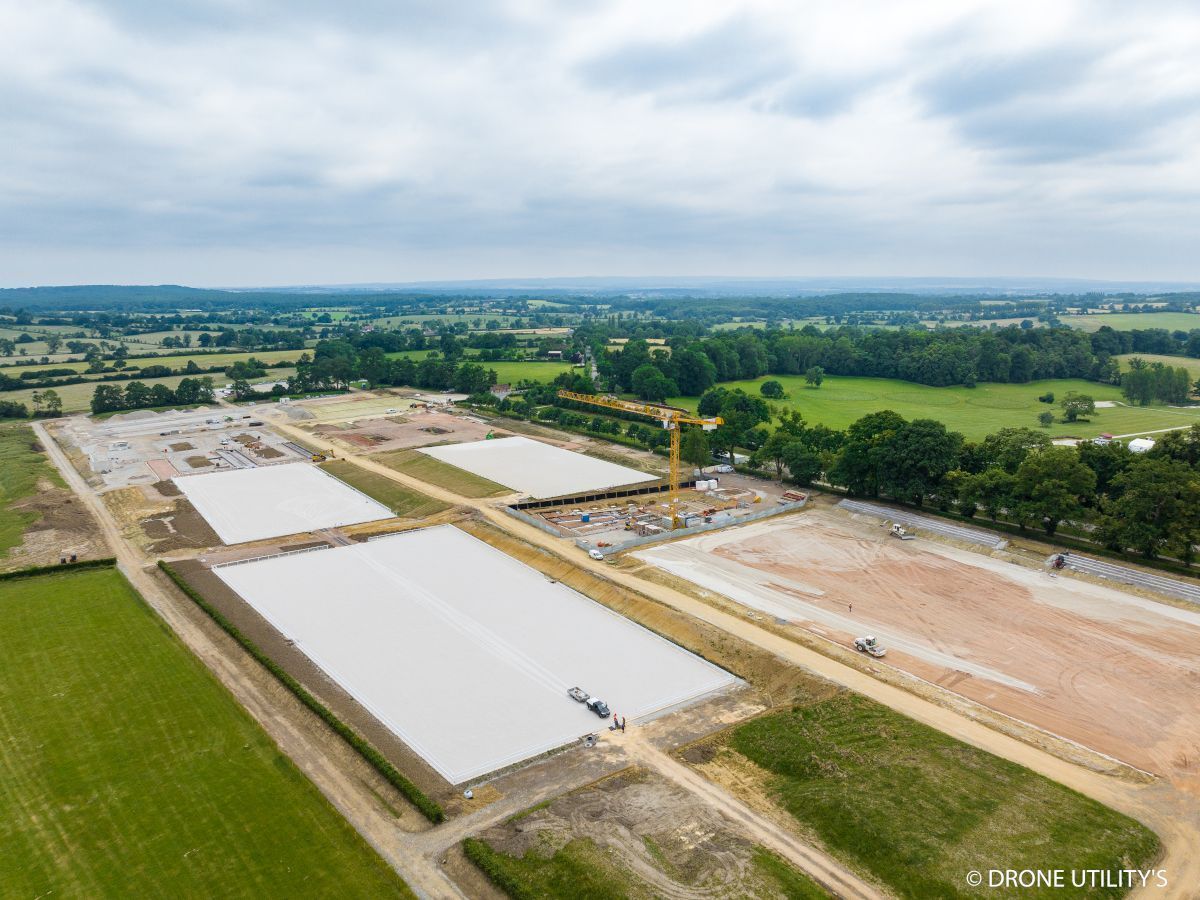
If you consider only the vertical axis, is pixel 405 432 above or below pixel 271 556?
above

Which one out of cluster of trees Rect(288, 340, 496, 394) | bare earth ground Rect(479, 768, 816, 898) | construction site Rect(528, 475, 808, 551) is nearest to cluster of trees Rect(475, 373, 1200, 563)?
construction site Rect(528, 475, 808, 551)

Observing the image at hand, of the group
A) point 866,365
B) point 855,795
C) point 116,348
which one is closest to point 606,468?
point 855,795

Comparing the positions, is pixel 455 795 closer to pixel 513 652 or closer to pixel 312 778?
pixel 312 778

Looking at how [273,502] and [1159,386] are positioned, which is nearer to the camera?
[273,502]

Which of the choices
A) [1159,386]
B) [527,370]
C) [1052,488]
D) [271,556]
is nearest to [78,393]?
[527,370]

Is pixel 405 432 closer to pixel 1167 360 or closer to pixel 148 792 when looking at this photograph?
pixel 148 792

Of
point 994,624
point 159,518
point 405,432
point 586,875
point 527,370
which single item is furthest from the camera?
point 527,370

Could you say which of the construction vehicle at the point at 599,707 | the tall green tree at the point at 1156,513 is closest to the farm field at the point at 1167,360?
the tall green tree at the point at 1156,513
